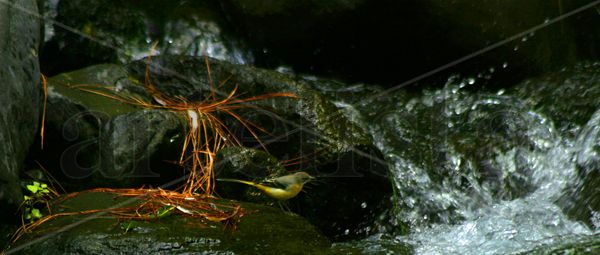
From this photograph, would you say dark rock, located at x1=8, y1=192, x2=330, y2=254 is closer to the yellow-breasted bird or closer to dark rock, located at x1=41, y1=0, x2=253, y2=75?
the yellow-breasted bird

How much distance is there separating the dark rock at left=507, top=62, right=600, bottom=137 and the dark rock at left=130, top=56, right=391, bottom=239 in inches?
65.5

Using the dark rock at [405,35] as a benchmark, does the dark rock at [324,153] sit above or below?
below

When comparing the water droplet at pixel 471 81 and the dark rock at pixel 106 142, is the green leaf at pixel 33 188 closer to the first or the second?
the dark rock at pixel 106 142

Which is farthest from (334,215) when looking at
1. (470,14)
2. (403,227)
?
(470,14)

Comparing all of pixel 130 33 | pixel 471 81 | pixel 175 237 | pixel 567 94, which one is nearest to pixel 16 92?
pixel 175 237

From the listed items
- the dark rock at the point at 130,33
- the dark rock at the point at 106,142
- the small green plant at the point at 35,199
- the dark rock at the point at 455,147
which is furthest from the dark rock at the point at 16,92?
the dark rock at the point at 455,147

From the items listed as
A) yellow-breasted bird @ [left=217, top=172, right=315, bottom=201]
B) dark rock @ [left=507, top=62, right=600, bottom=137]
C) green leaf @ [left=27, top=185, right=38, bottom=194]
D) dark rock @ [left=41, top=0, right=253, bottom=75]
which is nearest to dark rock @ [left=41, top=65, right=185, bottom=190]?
green leaf @ [left=27, top=185, right=38, bottom=194]

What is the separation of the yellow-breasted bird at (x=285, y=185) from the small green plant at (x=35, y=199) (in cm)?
118

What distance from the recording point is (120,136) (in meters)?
4.55

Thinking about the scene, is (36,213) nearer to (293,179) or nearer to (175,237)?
(175,237)

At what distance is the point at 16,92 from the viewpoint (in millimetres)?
4141

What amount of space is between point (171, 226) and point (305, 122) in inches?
59.8

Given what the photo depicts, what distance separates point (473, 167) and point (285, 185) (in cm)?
168

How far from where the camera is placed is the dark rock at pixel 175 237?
Answer: 3307 mm
